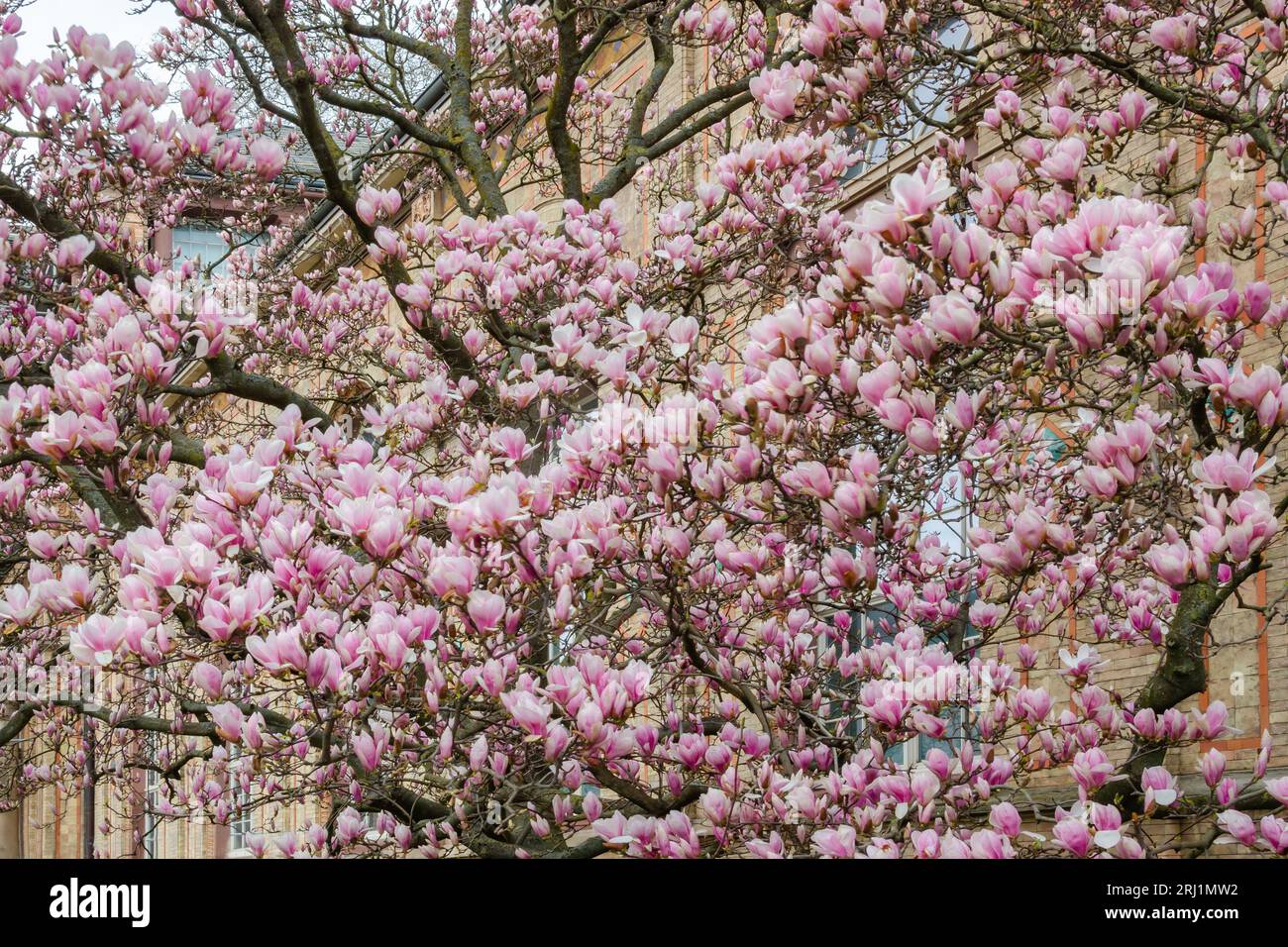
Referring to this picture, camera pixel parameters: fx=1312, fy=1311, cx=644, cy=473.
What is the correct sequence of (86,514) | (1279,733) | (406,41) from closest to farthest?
(86,514) → (1279,733) → (406,41)

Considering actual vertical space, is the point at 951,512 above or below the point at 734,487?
above

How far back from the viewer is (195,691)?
33.4ft

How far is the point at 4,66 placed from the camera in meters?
5.64

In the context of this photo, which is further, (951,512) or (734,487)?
(951,512)

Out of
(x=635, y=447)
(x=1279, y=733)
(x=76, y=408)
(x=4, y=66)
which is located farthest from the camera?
(x=1279, y=733)

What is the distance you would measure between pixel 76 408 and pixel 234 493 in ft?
2.78

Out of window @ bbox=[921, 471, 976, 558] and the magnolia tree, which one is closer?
the magnolia tree

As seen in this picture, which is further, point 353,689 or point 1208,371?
point 353,689

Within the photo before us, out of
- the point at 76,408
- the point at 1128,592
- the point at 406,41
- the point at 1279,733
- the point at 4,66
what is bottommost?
the point at 1279,733

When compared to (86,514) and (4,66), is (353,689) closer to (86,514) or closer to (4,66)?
(86,514)

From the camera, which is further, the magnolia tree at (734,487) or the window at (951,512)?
the window at (951,512)
